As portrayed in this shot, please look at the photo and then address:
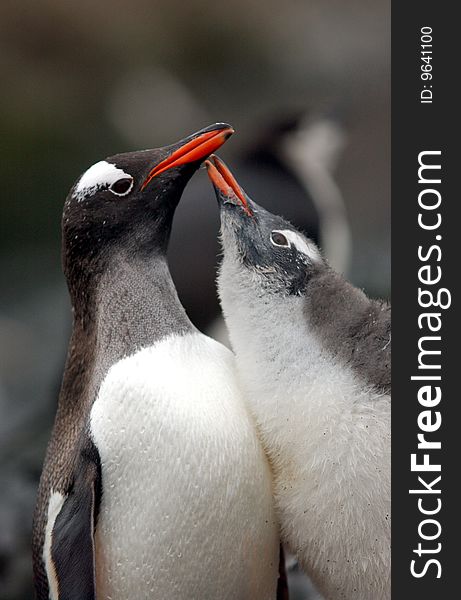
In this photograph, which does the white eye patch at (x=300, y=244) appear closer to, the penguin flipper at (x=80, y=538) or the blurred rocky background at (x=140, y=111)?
A: the penguin flipper at (x=80, y=538)

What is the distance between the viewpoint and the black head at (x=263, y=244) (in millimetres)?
754

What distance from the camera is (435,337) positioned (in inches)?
27.9

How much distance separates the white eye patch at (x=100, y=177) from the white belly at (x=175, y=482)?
167 millimetres

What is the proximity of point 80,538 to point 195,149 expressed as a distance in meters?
0.37

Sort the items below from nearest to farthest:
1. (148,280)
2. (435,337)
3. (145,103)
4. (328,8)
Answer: (435,337)
(148,280)
(328,8)
(145,103)

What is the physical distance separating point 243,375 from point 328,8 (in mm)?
786

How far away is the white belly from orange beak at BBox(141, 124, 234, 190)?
18cm

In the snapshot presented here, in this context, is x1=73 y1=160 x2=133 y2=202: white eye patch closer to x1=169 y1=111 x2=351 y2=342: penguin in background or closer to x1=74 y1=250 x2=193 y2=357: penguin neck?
x1=74 y1=250 x2=193 y2=357: penguin neck

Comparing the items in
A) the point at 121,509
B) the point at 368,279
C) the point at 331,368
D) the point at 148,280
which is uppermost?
the point at 368,279

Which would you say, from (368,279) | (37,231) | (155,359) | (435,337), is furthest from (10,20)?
(435,337)

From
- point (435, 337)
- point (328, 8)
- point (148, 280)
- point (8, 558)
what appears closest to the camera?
point (435, 337)

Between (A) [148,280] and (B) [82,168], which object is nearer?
(A) [148,280]

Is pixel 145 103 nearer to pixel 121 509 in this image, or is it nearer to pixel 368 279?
pixel 368 279

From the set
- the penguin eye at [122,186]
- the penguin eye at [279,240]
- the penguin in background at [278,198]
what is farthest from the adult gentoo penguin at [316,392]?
the penguin in background at [278,198]
